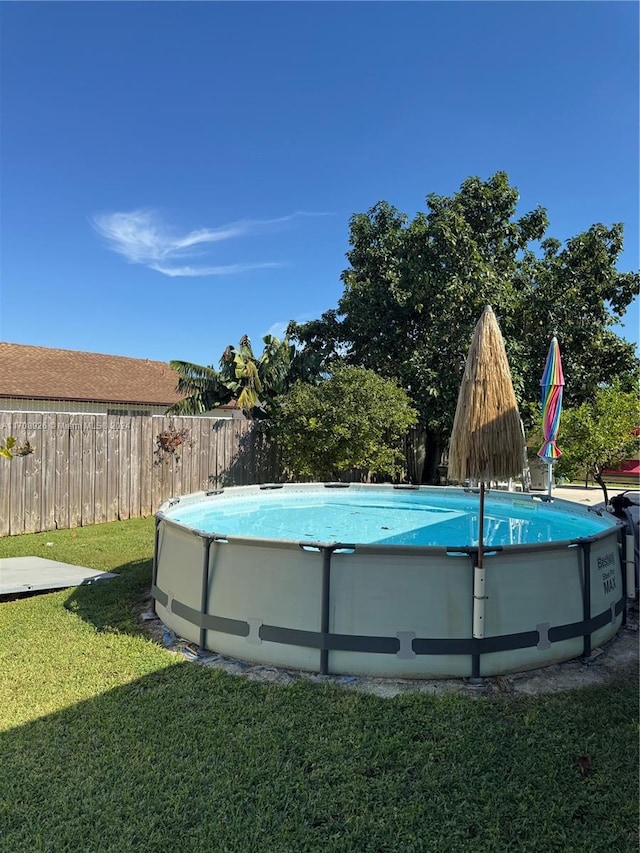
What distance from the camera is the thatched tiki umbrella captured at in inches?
152

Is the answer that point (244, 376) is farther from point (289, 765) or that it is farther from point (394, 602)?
point (289, 765)

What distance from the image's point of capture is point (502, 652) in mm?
3896

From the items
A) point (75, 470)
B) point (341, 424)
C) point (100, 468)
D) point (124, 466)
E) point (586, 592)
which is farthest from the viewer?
point (341, 424)

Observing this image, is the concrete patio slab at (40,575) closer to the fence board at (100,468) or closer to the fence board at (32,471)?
the fence board at (32,471)

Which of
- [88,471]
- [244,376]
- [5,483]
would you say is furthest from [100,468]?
[244,376]

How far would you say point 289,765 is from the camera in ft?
9.25

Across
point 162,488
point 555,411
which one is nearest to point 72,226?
point 162,488

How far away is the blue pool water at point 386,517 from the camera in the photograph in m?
7.78

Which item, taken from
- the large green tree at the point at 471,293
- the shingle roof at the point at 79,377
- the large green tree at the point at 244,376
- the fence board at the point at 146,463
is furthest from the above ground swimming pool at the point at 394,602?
the shingle roof at the point at 79,377

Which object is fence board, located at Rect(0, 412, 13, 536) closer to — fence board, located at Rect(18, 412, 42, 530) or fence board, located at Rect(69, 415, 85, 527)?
fence board, located at Rect(18, 412, 42, 530)

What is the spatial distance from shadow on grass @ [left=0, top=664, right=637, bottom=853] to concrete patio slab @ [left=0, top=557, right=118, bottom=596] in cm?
284

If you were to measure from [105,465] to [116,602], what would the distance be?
5.89 metres

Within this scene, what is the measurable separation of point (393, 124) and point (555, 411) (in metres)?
9.44

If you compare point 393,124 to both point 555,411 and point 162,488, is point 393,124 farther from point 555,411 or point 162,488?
point 162,488
